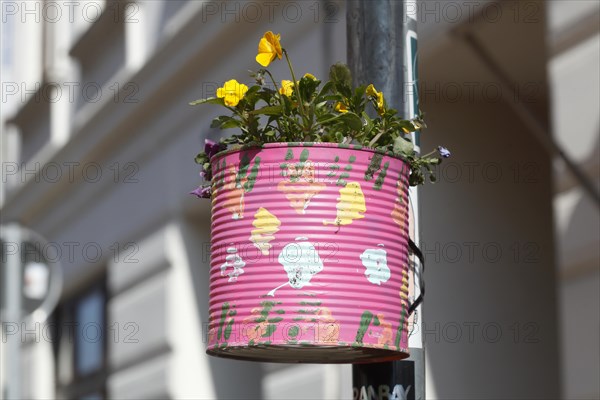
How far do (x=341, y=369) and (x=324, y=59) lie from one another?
137 centimetres

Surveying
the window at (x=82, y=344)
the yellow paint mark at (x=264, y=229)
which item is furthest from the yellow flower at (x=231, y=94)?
the window at (x=82, y=344)

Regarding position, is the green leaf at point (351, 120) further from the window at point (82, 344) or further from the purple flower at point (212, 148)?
the window at point (82, 344)

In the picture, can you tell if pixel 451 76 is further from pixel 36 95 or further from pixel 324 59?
pixel 36 95

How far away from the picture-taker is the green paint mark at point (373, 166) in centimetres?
280

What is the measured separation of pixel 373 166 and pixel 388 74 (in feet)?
1.10

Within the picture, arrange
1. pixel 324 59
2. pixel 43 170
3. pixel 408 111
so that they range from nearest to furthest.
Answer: pixel 408 111 → pixel 324 59 → pixel 43 170

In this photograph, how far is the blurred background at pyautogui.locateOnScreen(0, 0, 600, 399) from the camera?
4273 millimetres

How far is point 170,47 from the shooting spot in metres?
7.59

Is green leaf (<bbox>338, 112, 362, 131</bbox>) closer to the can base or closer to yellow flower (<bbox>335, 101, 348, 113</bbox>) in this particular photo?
yellow flower (<bbox>335, 101, 348, 113</bbox>)

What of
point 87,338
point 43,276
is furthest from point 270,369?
point 87,338

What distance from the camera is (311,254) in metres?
2.73

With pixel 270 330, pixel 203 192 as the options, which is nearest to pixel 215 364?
pixel 203 192

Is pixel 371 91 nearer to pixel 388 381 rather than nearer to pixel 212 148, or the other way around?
pixel 212 148

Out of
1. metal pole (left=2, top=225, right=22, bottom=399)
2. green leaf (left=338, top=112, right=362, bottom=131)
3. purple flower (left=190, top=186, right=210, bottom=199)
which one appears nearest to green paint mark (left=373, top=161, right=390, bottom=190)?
green leaf (left=338, top=112, right=362, bottom=131)
